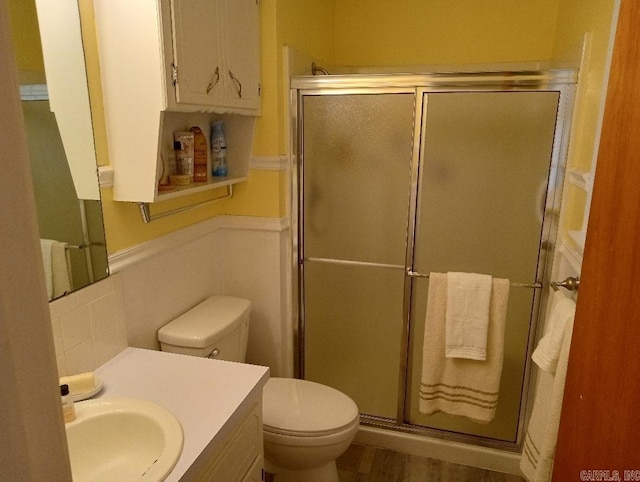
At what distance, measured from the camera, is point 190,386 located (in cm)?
133

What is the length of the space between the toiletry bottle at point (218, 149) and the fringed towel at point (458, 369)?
1.02m

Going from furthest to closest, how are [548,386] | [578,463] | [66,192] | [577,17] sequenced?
[577,17], [548,386], [66,192], [578,463]

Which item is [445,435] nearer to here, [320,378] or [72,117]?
[320,378]

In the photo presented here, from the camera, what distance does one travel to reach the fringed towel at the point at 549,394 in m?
1.42

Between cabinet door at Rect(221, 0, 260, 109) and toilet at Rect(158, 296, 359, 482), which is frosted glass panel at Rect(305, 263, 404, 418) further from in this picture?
cabinet door at Rect(221, 0, 260, 109)

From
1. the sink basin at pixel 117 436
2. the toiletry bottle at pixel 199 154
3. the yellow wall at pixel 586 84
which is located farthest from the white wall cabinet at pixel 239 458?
the yellow wall at pixel 586 84

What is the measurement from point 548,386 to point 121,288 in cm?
146

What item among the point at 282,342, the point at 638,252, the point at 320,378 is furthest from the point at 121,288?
the point at 638,252

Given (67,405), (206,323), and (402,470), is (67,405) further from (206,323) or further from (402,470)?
(402,470)

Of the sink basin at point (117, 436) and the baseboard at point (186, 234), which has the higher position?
the baseboard at point (186, 234)

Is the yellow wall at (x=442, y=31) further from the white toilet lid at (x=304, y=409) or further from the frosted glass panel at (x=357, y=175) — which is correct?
the white toilet lid at (x=304, y=409)

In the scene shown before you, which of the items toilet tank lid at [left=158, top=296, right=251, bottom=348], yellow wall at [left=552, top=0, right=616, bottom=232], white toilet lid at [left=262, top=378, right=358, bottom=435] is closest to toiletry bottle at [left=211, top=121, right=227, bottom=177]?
toilet tank lid at [left=158, top=296, right=251, bottom=348]

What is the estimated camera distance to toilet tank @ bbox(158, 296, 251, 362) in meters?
1.69

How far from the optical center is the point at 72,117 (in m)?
1.35
